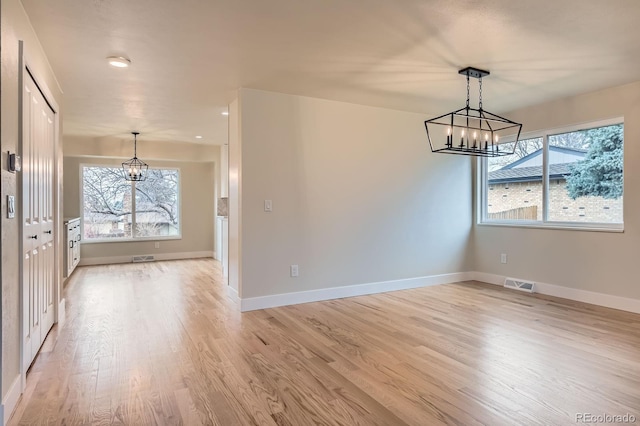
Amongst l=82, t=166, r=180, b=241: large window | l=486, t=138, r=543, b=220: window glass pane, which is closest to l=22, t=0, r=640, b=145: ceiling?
l=486, t=138, r=543, b=220: window glass pane

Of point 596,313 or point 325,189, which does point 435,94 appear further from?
point 596,313

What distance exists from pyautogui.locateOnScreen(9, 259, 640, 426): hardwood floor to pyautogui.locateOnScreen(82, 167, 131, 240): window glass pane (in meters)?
3.63

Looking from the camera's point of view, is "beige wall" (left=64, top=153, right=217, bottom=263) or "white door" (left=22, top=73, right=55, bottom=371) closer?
"white door" (left=22, top=73, right=55, bottom=371)

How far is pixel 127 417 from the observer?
195cm

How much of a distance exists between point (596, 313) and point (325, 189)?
3128 millimetres

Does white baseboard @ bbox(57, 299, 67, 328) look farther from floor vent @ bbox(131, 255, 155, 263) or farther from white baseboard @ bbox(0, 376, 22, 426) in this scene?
floor vent @ bbox(131, 255, 155, 263)

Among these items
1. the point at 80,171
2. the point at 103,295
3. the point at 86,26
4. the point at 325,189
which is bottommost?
the point at 103,295

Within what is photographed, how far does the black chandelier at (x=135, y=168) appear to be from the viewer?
6929 millimetres

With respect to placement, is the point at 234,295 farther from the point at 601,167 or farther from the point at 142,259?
the point at 601,167

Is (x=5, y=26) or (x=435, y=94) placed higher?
(x=435, y=94)

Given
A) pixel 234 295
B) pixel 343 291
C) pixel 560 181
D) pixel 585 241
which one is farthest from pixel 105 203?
pixel 585 241

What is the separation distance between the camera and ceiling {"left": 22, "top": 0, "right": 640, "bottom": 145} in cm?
236

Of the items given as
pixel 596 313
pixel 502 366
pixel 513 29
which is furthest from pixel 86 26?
pixel 596 313

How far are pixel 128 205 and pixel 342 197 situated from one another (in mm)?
5282
